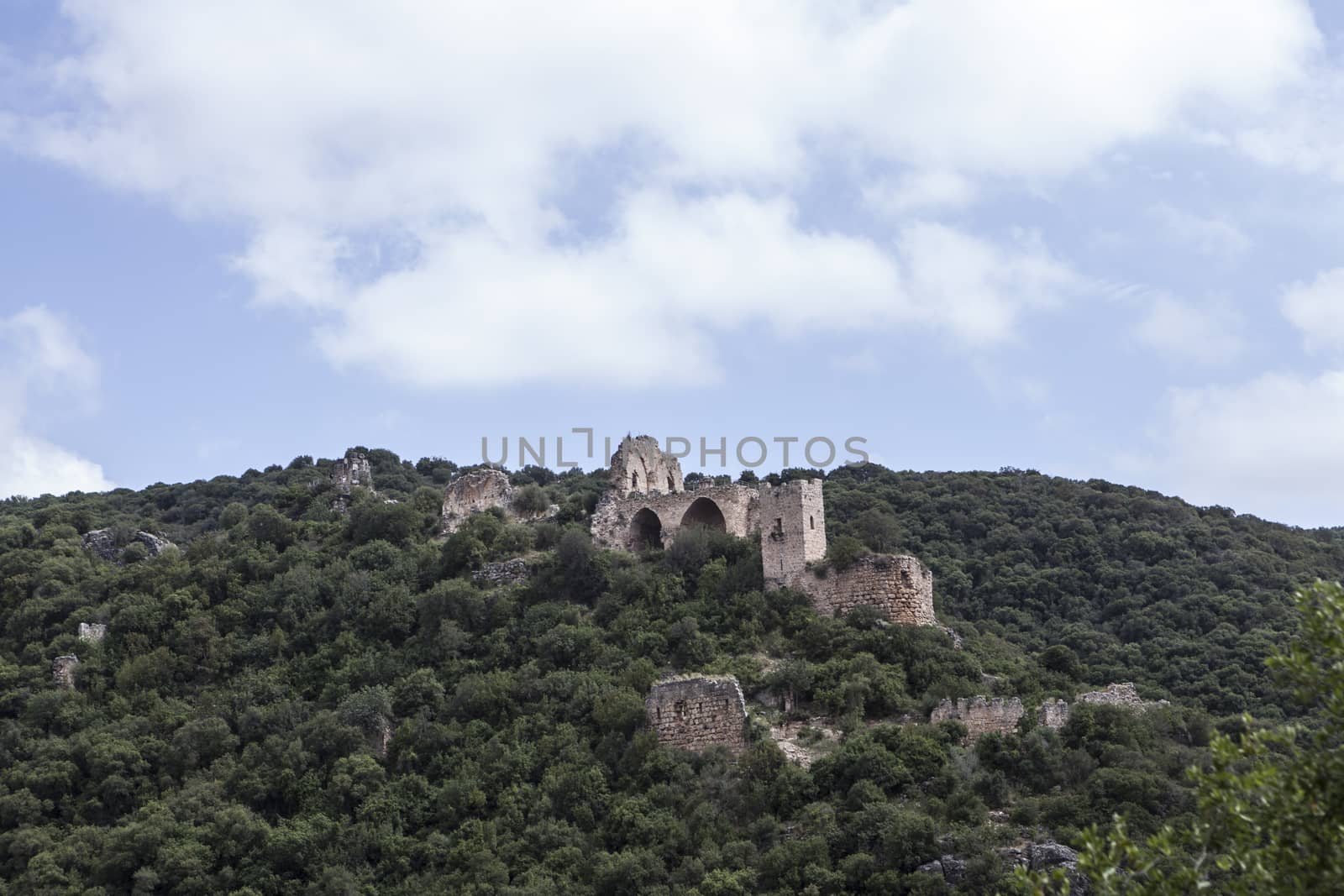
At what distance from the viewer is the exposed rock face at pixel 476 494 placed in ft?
166

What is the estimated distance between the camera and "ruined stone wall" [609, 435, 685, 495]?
48.9 meters

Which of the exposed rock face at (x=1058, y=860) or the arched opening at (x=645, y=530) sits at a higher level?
the arched opening at (x=645, y=530)

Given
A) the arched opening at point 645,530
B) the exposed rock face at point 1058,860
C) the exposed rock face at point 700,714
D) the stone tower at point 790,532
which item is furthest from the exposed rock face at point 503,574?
the exposed rock face at point 1058,860

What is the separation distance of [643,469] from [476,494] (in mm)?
5702

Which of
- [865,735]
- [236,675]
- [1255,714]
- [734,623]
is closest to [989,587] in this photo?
Result: [1255,714]

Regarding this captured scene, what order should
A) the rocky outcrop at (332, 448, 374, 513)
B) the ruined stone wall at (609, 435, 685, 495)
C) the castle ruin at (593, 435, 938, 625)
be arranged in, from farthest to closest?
the rocky outcrop at (332, 448, 374, 513), the ruined stone wall at (609, 435, 685, 495), the castle ruin at (593, 435, 938, 625)

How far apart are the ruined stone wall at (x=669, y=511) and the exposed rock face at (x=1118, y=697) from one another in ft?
38.8

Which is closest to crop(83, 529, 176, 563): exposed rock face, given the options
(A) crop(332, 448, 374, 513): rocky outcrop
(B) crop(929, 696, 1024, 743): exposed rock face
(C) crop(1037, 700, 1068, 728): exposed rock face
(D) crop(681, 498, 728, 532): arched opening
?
(A) crop(332, 448, 374, 513): rocky outcrop

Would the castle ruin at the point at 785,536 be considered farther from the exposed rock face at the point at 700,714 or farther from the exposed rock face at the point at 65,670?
the exposed rock face at the point at 65,670

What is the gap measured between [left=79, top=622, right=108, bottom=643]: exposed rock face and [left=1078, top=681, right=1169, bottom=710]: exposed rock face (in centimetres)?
2765

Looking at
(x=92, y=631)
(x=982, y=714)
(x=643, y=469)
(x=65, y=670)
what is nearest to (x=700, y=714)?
(x=982, y=714)

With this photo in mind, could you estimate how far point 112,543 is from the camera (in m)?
53.8

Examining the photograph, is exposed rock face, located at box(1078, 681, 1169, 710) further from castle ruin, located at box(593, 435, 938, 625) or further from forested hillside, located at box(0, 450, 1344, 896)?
castle ruin, located at box(593, 435, 938, 625)

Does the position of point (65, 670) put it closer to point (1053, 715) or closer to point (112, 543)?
point (112, 543)
